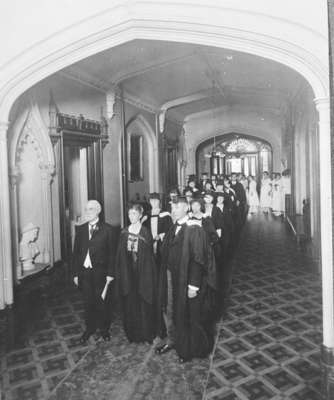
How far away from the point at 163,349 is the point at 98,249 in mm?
1278

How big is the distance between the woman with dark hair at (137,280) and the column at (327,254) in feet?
5.88

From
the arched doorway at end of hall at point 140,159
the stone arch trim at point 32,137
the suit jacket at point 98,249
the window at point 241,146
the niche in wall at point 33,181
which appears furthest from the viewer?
the window at point 241,146

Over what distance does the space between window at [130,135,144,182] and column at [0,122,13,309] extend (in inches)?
228

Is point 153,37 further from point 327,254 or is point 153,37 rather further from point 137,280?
point 327,254

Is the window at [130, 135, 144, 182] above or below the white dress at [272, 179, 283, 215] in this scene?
above

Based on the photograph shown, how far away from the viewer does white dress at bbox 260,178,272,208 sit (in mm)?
17625

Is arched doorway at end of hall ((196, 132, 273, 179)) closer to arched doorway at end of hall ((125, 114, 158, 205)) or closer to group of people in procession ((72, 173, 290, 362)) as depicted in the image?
arched doorway at end of hall ((125, 114, 158, 205))

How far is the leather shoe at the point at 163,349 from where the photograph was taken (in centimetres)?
443

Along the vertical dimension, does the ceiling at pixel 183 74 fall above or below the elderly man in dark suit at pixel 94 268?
above

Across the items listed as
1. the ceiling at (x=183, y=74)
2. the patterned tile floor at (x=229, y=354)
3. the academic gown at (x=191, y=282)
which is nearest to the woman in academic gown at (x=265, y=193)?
the ceiling at (x=183, y=74)

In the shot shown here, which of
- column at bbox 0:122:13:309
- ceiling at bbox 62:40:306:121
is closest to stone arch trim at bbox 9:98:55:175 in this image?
column at bbox 0:122:13:309

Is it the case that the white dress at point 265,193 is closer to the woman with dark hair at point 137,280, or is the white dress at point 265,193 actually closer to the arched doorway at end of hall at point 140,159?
the arched doorway at end of hall at point 140,159

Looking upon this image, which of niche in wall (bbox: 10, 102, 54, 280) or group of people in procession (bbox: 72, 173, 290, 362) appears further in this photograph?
niche in wall (bbox: 10, 102, 54, 280)

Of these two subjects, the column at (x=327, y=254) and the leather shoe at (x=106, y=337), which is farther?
the leather shoe at (x=106, y=337)
